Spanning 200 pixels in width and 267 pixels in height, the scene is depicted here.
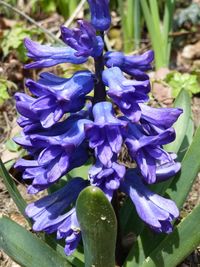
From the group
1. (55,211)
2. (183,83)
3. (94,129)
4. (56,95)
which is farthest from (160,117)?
(183,83)

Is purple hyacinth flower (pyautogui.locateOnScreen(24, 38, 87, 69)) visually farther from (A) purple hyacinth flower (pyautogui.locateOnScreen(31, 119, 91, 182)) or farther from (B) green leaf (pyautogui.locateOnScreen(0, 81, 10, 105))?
(B) green leaf (pyautogui.locateOnScreen(0, 81, 10, 105))

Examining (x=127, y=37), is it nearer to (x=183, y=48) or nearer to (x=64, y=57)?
(x=183, y=48)

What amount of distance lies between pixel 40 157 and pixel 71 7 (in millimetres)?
2266

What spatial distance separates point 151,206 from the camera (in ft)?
6.10

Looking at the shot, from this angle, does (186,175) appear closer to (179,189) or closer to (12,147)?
(179,189)

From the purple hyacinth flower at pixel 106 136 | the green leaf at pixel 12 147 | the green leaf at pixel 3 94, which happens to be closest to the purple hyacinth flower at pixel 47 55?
the purple hyacinth flower at pixel 106 136

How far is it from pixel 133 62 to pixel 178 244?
0.62 m

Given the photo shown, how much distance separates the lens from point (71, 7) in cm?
385

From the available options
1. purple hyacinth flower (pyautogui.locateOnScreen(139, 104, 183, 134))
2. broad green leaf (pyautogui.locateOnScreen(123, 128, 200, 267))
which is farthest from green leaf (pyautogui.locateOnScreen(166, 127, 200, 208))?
purple hyacinth flower (pyautogui.locateOnScreen(139, 104, 183, 134))

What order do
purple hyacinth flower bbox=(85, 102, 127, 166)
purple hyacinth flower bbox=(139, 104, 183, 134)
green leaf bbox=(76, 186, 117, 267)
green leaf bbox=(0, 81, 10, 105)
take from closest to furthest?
green leaf bbox=(76, 186, 117, 267), purple hyacinth flower bbox=(85, 102, 127, 166), purple hyacinth flower bbox=(139, 104, 183, 134), green leaf bbox=(0, 81, 10, 105)

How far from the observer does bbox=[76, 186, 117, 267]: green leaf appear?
157cm

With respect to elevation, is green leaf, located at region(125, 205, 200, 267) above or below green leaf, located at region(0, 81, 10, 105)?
below

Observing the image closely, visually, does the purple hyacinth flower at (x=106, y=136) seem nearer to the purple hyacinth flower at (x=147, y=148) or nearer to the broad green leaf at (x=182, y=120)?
the purple hyacinth flower at (x=147, y=148)

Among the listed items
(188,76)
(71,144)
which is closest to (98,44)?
(71,144)
